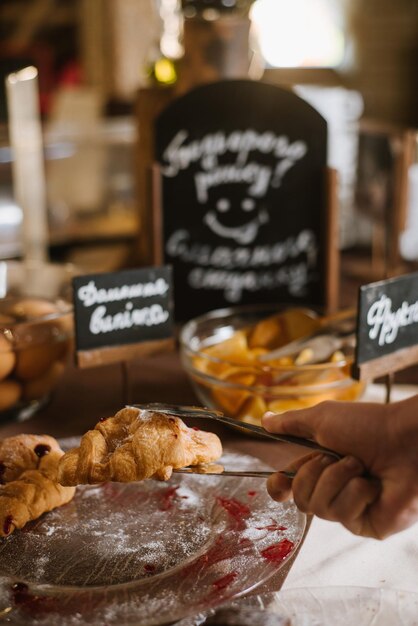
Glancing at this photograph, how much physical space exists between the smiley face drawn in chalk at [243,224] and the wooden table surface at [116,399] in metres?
0.32

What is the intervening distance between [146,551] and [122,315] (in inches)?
17.8

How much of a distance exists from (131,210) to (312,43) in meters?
1.83

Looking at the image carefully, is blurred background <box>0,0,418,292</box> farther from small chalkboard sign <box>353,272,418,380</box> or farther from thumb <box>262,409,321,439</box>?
thumb <box>262,409,321,439</box>

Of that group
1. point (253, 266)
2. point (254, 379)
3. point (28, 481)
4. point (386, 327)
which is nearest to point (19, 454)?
point (28, 481)

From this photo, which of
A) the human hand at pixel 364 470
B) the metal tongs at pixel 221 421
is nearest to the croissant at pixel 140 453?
the metal tongs at pixel 221 421

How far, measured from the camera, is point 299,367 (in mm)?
1178

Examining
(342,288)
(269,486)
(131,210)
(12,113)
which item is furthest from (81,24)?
(269,486)

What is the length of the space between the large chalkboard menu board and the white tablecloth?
813mm

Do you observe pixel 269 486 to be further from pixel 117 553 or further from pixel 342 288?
pixel 342 288

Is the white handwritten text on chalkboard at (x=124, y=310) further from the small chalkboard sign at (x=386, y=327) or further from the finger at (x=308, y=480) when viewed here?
the finger at (x=308, y=480)

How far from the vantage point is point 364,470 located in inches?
32.0

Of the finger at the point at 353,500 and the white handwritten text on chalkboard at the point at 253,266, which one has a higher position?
the finger at the point at 353,500

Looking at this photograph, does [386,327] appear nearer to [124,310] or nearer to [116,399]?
[124,310]

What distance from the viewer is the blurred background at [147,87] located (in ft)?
6.63
